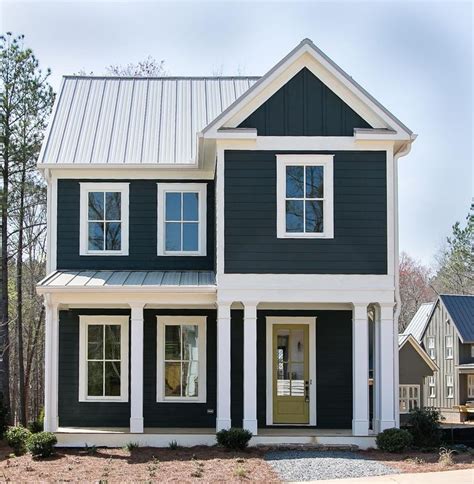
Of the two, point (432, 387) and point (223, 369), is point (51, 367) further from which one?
point (432, 387)

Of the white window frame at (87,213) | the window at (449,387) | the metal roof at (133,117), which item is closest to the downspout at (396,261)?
the metal roof at (133,117)

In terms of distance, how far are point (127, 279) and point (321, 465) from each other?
626cm

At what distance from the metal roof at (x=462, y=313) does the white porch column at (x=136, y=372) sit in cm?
2193

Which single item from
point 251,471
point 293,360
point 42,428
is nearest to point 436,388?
point 293,360

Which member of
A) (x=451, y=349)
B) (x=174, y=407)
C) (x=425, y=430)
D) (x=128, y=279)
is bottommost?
(x=425, y=430)

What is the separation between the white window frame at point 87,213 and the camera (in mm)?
20641

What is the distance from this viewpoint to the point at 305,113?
18.6m

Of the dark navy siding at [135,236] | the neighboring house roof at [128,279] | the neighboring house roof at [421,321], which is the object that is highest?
the dark navy siding at [135,236]

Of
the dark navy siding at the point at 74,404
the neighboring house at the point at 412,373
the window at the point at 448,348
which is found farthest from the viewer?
the window at the point at 448,348

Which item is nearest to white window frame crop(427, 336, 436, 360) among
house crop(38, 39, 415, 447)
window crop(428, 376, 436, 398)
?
window crop(428, 376, 436, 398)

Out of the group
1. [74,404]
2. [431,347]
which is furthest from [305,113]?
[431,347]

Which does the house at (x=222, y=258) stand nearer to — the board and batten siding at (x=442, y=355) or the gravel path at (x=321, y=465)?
the gravel path at (x=321, y=465)

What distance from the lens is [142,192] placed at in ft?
68.3

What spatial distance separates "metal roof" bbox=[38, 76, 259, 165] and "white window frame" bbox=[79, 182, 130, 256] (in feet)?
1.94
